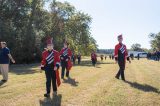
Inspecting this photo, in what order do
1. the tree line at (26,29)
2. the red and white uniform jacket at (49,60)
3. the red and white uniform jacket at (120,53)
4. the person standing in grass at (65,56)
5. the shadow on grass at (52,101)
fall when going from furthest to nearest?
the tree line at (26,29), the person standing in grass at (65,56), the red and white uniform jacket at (120,53), the red and white uniform jacket at (49,60), the shadow on grass at (52,101)

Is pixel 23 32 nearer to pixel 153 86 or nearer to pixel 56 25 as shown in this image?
pixel 56 25

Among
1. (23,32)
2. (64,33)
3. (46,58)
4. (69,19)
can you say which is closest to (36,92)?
(46,58)

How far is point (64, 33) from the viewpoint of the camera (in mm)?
74062

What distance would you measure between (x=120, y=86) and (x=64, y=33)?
193 feet

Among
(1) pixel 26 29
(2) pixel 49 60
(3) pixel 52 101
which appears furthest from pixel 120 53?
(1) pixel 26 29

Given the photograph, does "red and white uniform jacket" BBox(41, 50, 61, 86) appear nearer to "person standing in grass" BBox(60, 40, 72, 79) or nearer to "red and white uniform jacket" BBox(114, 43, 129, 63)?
"red and white uniform jacket" BBox(114, 43, 129, 63)

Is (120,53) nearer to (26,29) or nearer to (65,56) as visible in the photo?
(65,56)

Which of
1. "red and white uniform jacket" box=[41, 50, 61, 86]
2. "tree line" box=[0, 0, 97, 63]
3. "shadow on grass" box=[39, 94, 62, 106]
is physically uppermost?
"tree line" box=[0, 0, 97, 63]

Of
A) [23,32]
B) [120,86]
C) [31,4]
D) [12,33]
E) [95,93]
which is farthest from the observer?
[31,4]

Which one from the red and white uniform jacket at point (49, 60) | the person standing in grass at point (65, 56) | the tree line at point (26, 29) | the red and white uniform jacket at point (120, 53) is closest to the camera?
the red and white uniform jacket at point (49, 60)

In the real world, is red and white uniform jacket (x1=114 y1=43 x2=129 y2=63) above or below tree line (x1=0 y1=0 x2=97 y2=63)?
below

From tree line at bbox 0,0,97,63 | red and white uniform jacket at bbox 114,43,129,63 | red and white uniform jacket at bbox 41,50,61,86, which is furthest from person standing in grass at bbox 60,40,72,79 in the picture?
tree line at bbox 0,0,97,63

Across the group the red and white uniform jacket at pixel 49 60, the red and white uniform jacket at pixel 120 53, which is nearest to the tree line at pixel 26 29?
the red and white uniform jacket at pixel 120 53

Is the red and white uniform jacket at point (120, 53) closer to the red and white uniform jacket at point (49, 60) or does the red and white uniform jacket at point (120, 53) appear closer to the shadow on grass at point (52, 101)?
the red and white uniform jacket at point (49, 60)
